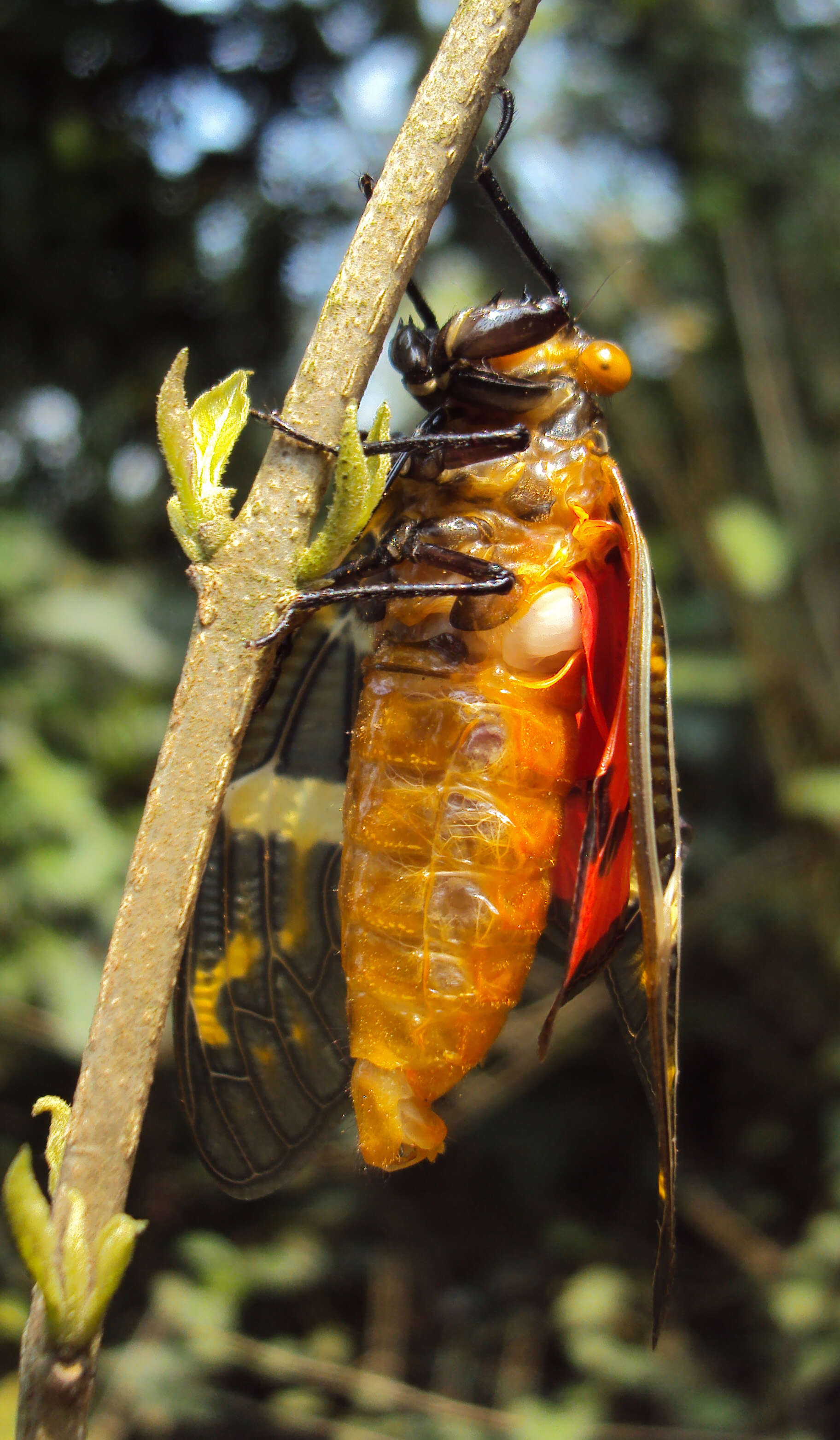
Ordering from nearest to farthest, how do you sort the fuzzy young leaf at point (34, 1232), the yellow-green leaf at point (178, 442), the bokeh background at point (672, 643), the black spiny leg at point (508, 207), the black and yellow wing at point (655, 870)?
the fuzzy young leaf at point (34, 1232) → the yellow-green leaf at point (178, 442) → the black and yellow wing at point (655, 870) → the black spiny leg at point (508, 207) → the bokeh background at point (672, 643)

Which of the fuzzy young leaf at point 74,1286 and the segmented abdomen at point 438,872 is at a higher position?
the segmented abdomen at point 438,872

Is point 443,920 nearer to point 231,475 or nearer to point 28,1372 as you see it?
point 28,1372

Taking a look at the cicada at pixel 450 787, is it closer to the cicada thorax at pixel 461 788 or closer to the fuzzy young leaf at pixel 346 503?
the cicada thorax at pixel 461 788

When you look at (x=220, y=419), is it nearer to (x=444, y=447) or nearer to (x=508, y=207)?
(x=444, y=447)

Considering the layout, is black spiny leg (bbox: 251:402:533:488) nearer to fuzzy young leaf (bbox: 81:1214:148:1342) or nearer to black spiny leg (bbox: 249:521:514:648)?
black spiny leg (bbox: 249:521:514:648)

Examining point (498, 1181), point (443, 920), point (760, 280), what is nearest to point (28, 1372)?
point (443, 920)

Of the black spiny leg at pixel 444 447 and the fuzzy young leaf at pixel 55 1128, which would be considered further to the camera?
the black spiny leg at pixel 444 447

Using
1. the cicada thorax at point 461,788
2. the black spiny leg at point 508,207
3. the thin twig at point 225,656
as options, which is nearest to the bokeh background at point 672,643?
the black spiny leg at point 508,207

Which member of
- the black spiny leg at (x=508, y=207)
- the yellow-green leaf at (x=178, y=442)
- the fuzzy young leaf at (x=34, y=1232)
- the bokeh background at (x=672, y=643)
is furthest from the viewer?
the bokeh background at (x=672, y=643)
